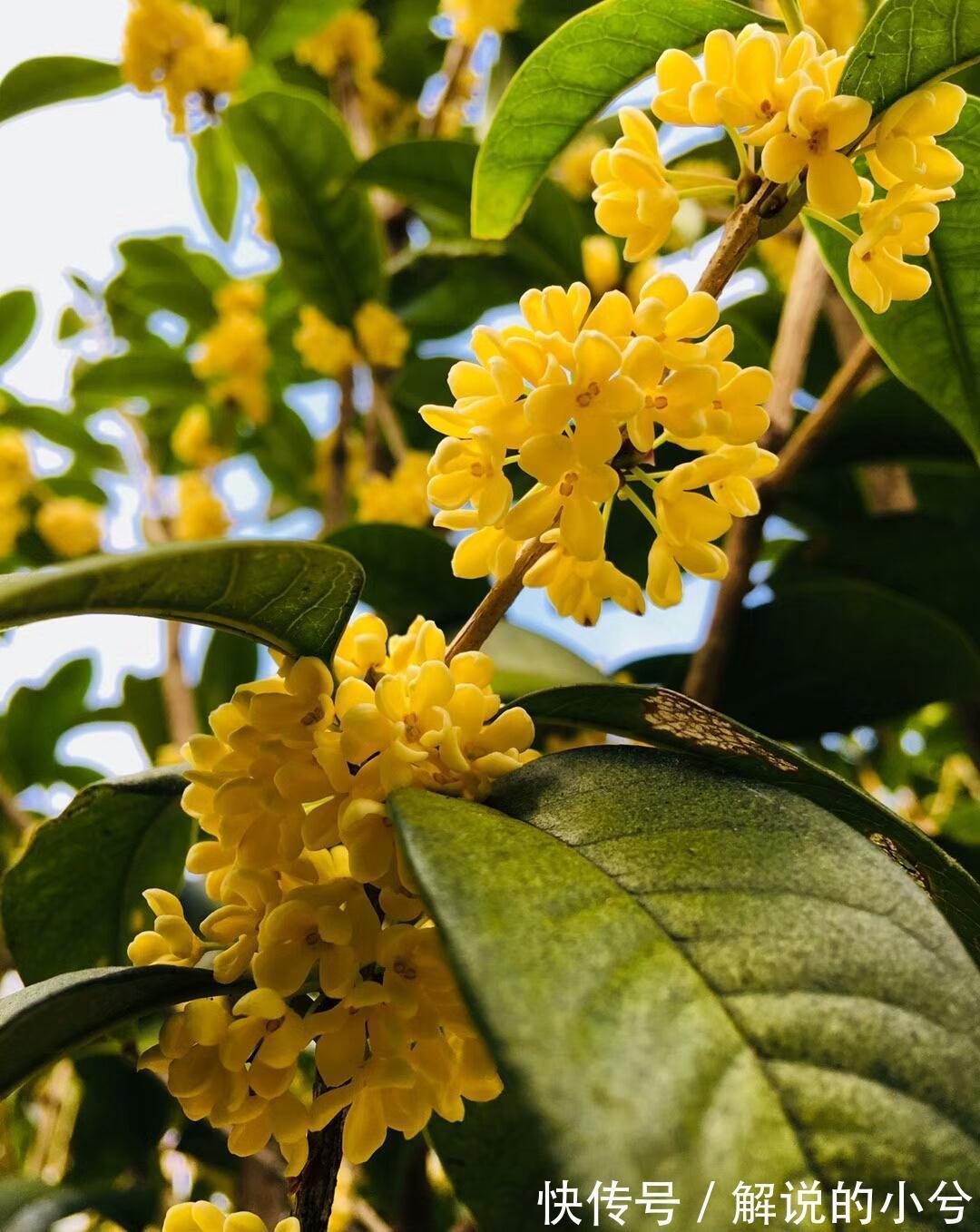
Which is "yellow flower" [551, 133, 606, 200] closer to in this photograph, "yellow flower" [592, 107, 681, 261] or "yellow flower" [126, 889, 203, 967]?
"yellow flower" [592, 107, 681, 261]

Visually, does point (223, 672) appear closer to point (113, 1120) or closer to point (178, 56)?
point (113, 1120)

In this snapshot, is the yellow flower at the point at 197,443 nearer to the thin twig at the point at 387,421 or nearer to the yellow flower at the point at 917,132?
the thin twig at the point at 387,421

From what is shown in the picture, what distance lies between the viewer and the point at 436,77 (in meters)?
1.97

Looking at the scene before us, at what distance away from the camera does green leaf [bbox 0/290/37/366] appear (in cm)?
203

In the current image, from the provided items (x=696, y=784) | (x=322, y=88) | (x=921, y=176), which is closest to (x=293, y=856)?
(x=696, y=784)

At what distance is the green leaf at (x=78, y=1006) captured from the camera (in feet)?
1.53

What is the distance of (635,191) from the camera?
604 mm

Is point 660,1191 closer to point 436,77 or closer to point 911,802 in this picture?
point 911,802

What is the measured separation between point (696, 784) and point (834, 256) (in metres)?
0.43

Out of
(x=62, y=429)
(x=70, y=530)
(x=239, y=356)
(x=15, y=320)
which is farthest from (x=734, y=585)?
(x=15, y=320)

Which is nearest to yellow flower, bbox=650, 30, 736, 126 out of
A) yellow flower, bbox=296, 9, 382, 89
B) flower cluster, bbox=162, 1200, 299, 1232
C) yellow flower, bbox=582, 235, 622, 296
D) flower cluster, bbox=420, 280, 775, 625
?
flower cluster, bbox=420, 280, 775, 625

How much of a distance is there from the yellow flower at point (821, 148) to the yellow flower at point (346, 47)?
138cm

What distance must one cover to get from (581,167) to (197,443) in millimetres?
783

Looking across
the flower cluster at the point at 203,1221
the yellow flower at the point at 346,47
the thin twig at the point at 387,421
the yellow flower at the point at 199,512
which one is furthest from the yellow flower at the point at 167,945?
the yellow flower at the point at 346,47
